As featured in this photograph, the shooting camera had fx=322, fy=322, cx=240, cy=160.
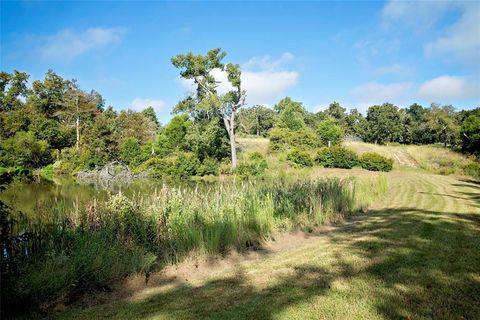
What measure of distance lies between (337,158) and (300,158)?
3.06 meters

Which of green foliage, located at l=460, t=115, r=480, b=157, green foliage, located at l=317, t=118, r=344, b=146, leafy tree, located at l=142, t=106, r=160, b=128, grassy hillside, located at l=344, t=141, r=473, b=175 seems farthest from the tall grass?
leafy tree, located at l=142, t=106, r=160, b=128

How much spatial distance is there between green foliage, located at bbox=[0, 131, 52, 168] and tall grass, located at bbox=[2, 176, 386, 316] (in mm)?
28294

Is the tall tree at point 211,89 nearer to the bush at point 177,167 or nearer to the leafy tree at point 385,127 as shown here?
the bush at point 177,167

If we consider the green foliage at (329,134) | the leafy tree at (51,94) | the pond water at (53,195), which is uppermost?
the leafy tree at (51,94)

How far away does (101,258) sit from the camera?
14.7 feet

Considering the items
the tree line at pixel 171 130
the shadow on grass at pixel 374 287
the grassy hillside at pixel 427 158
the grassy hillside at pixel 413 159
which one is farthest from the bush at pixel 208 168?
the shadow on grass at pixel 374 287

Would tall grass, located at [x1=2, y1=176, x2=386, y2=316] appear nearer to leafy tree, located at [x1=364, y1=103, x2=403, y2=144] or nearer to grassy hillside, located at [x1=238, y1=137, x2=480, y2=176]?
grassy hillside, located at [x1=238, y1=137, x2=480, y2=176]

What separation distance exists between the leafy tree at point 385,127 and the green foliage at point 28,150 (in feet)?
151

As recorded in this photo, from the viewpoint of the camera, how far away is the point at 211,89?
3106cm

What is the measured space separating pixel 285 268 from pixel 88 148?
34.7m

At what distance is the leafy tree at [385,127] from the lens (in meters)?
50.2

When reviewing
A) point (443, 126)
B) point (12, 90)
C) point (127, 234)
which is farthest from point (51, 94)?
point (443, 126)

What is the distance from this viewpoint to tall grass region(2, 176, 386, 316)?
3.89m

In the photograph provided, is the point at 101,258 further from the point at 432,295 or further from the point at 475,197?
the point at 475,197
